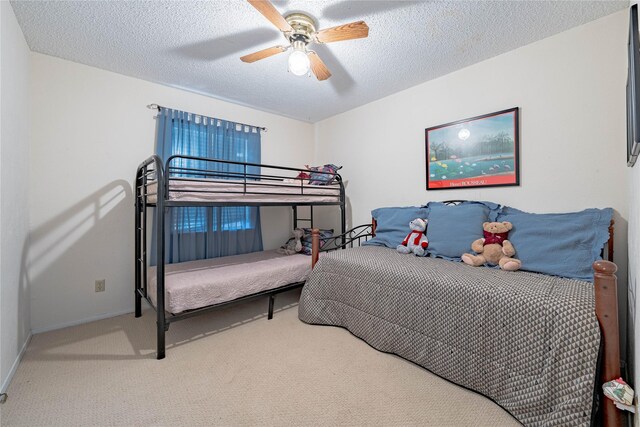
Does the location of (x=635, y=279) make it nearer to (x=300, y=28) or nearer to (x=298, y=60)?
(x=298, y=60)

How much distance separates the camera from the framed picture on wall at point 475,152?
2223 mm

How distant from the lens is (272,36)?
201 centimetres

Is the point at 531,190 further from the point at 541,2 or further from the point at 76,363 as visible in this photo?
the point at 76,363

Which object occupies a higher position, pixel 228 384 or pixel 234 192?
pixel 234 192

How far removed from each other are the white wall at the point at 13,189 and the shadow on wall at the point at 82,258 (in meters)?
0.16

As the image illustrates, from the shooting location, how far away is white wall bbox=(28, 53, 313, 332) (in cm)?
222

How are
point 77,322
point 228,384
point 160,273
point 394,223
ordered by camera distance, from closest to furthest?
point 228,384 → point 160,273 → point 77,322 → point 394,223

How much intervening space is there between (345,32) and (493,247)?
1759 mm

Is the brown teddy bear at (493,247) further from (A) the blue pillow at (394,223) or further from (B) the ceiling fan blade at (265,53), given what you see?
(B) the ceiling fan blade at (265,53)

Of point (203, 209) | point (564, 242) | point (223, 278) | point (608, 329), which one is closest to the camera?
point (608, 329)

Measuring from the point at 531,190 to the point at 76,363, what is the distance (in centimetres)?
352

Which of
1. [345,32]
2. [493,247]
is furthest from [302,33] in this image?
[493,247]

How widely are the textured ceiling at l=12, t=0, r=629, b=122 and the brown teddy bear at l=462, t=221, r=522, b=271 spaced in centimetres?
142

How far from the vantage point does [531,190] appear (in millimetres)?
2137
